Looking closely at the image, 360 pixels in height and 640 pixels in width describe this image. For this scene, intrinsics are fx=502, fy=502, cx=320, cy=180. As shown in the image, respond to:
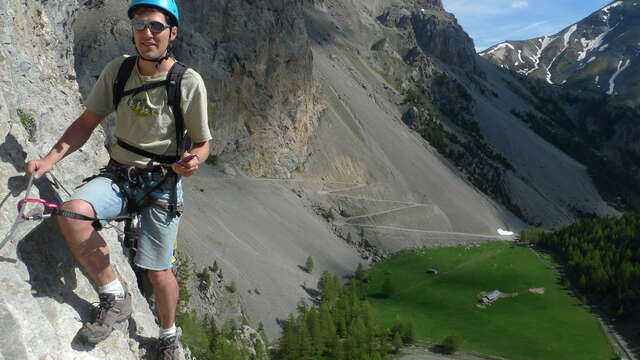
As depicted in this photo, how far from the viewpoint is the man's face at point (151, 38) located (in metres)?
7.43

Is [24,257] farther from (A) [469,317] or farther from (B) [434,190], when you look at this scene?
(B) [434,190]

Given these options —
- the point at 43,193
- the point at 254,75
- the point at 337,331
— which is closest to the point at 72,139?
the point at 43,193

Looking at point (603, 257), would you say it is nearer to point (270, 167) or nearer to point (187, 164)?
point (270, 167)

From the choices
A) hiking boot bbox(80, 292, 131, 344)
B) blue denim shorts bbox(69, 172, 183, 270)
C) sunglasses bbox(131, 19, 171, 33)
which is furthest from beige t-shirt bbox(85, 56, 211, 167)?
hiking boot bbox(80, 292, 131, 344)

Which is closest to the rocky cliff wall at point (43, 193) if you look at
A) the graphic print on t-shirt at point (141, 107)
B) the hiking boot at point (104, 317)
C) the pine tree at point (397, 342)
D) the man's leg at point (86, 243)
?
the hiking boot at point (104, 317)

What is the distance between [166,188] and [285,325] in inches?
1929

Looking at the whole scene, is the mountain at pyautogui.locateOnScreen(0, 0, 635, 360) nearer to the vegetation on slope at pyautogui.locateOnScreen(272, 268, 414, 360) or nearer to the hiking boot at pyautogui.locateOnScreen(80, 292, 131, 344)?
the hiking boot at pyautogui.locateOnScreen(80, 292, 131, 344)

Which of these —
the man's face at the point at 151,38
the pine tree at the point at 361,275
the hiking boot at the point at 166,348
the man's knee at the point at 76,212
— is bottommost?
the pine tree at the point at 361,275

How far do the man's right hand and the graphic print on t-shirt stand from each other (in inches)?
57.1

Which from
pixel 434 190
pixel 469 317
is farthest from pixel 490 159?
pixel 469 317

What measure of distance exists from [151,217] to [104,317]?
62.0 inches

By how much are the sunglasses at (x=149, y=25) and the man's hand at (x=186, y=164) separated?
1.90m

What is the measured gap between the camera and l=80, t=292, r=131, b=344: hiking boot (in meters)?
7.08

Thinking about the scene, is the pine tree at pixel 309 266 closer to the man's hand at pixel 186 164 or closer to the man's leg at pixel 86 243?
the man's leg at pixel 86 243
